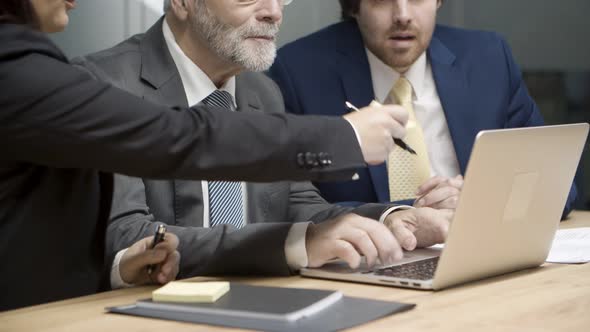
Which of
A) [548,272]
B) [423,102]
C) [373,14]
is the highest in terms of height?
[373,14]

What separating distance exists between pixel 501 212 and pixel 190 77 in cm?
104

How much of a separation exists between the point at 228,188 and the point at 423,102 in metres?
0.85

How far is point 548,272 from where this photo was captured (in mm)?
1565

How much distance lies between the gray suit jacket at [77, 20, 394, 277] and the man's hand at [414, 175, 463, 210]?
16cm

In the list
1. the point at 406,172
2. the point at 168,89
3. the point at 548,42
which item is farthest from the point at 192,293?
the point at 548,42

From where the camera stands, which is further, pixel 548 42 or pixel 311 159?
pixel 548 42

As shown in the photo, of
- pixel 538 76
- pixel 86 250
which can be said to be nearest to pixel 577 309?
pixel 86 250

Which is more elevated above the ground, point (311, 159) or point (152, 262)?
point (311, 159)

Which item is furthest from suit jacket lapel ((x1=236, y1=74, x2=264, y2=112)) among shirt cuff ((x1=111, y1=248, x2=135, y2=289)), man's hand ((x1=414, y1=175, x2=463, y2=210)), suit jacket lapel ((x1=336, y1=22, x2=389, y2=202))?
shirt cuff ((x1=111, y1=248, x2=135, y2=289))

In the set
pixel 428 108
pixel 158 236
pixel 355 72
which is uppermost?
pixel 355 72

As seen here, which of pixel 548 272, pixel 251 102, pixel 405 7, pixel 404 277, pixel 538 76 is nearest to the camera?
pixel 404 277

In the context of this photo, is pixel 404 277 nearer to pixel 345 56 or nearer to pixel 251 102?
pixel 251 102

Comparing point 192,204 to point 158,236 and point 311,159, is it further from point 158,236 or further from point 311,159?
point 311,159

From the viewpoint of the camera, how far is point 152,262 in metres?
1.54
